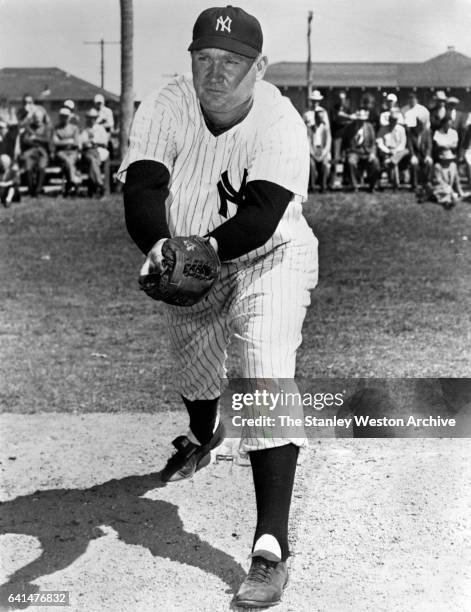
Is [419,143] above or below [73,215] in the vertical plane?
above

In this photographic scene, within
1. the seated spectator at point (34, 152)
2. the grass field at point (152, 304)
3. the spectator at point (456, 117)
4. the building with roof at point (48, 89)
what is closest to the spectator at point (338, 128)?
the grass field at point (152, 304)

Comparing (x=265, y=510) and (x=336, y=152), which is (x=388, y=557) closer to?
(x=265, y=510)

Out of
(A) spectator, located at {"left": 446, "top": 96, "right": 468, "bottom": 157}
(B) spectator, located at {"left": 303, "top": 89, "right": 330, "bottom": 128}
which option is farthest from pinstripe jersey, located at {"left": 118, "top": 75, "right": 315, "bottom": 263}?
(B) spectator, located at {"left": 303, "top": 89, "right": 330, "bottom": 128}

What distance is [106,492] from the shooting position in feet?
11.4

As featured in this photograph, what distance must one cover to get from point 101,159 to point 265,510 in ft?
35.0

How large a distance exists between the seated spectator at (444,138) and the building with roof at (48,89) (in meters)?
6.06

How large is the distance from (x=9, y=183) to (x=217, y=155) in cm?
1023

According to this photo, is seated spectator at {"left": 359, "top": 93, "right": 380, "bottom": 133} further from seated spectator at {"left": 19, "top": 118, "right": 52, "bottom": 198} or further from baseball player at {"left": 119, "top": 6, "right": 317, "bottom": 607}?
baseball player at {"left": 119, "top": 6, "right": 317, "bottom": 607}

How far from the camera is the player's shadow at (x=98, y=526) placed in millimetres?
2805

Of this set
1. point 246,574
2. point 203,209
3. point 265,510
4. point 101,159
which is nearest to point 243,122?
point 203,209

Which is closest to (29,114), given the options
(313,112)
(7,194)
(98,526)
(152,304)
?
(7,194)

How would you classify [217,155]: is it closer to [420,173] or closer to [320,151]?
[420,173]

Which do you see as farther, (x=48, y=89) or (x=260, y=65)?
(x=48, y=89)

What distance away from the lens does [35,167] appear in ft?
42.9
